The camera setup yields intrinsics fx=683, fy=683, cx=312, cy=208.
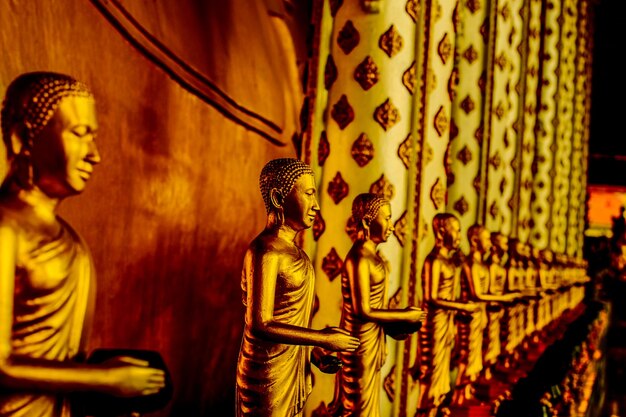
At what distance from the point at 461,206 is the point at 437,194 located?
1.85 metres

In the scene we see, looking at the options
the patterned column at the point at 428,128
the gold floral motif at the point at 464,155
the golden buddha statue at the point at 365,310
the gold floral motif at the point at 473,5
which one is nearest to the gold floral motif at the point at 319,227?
the patterned column at the point at 428,128

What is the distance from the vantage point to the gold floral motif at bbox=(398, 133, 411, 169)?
13.0 ft

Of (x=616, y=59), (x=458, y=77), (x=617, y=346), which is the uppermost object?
(x=616, y=59)

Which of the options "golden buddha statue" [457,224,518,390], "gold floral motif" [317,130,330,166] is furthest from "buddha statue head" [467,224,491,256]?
"gold floral motif" [317,130,330,166]

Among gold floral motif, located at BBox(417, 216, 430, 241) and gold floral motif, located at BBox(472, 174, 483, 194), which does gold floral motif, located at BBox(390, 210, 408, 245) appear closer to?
gold floral motif, located at BBox(417, 216, 430, 241)

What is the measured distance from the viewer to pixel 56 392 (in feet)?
4.02

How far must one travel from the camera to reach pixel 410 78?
157 inches

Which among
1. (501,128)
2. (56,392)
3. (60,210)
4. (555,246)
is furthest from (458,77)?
(555,246)

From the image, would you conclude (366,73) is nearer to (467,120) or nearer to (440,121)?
(440,121)

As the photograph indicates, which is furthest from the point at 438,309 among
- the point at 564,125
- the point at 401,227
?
the point at 564,125

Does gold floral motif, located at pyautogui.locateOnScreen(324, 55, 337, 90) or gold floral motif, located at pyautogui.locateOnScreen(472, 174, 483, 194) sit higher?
gold floral motif, located at pyautogui.locateOnScreen(324, 55, 337, 90)

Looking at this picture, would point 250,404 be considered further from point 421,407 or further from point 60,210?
point 421,407

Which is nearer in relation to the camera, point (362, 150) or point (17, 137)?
point (17, 137)

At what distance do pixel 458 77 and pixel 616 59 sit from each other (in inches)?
649
